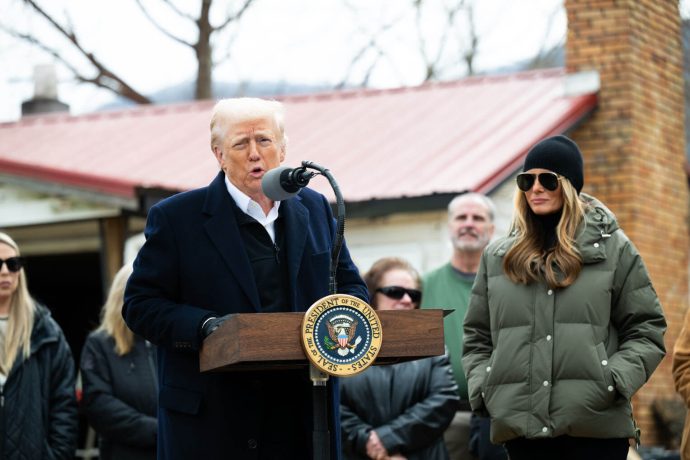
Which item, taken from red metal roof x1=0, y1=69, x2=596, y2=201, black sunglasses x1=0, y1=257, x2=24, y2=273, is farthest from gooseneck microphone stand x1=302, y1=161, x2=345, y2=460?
red metal roof x1=0, y1=69, x2=596, y2=201

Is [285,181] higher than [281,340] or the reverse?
higher

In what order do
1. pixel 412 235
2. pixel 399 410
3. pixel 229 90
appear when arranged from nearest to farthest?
pixel 399 410 < pixel 412 235 < pixel 229 90

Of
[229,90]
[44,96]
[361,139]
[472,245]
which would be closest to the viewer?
[472,245]

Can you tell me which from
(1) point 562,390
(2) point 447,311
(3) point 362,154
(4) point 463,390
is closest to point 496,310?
(1) point 562,390

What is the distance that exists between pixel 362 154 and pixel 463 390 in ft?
18.5

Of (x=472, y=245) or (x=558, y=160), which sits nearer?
(x=558, y=160)

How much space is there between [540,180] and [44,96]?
633 inches

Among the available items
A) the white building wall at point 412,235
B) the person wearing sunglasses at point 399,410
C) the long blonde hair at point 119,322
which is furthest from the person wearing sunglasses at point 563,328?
the white building wall at point 412,235

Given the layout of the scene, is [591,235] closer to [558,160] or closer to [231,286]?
[558,160]

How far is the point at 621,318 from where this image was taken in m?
5.52

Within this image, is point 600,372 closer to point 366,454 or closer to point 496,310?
point 496,310

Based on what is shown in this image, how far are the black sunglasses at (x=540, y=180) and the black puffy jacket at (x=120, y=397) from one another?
271 centimetres

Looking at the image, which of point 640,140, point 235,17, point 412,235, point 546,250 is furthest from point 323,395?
point 235,17

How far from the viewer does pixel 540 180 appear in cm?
571
